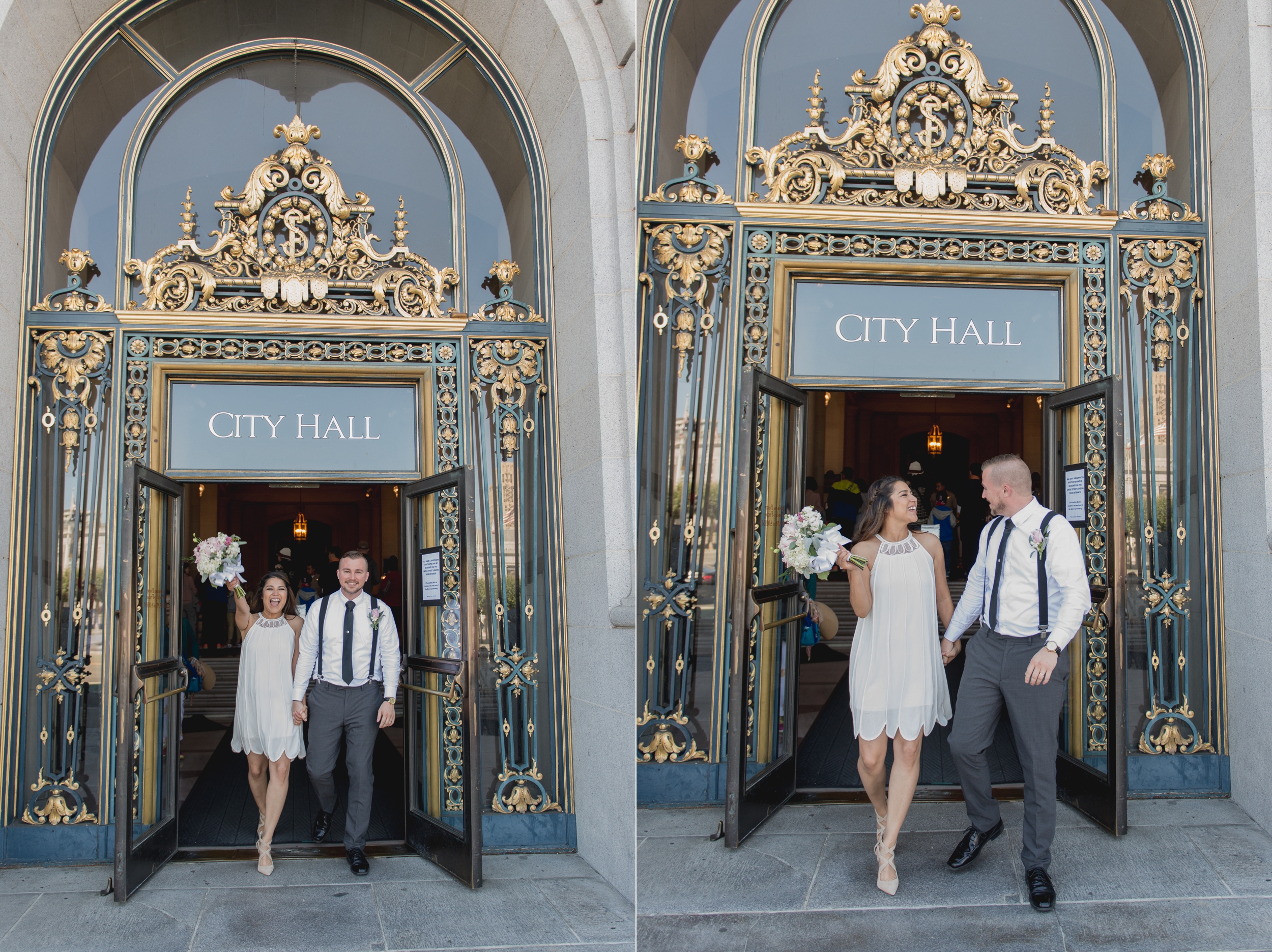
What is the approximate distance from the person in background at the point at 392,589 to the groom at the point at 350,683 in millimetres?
4805

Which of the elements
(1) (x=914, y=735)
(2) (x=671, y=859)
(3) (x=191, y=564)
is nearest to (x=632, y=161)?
(1) (x=914, y=735)

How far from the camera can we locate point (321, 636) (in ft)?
19.1

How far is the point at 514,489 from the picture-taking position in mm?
6203

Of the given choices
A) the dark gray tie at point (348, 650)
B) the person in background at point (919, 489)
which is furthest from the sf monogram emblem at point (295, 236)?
the person in background at point (919, 489)

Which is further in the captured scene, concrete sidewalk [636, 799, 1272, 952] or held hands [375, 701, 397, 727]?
held hands [375, 701, 397, 727]

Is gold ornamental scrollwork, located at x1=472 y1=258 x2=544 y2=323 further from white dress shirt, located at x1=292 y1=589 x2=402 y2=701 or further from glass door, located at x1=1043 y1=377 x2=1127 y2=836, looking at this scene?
glass door, located at x1=1043 y1=377 x2=1127 y2=836

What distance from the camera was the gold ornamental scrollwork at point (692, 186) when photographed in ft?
19.6

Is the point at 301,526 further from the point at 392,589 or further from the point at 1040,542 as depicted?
the point at 1040,542

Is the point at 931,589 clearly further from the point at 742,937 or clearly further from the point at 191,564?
the point at 191,564

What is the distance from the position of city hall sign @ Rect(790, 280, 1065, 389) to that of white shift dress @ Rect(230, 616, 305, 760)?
3601 millimetres

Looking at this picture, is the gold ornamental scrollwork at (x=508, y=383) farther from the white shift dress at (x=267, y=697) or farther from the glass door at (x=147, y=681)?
the glass door at (x=147, y=681)

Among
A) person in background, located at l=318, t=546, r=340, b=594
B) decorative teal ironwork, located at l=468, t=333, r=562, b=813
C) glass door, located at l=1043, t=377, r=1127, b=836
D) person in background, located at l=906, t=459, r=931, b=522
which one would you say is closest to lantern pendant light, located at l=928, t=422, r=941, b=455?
person in background, located at l=906, t=459, r=931, b=522

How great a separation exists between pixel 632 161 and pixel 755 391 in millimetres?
1763

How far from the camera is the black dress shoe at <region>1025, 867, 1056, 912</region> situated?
4484mm
